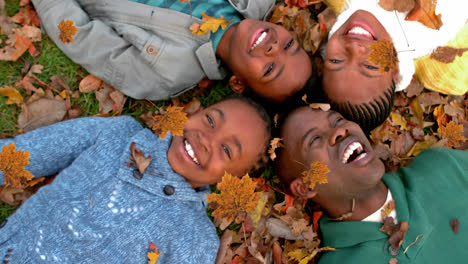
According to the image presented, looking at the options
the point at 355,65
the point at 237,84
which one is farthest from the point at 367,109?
the point at 237,84

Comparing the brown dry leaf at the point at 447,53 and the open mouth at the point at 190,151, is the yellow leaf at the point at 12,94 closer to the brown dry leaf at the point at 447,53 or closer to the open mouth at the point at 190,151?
the open mouth at the point at 190,151

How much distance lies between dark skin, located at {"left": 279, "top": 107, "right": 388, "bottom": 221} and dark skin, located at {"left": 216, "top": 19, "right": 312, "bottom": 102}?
0.86 feet

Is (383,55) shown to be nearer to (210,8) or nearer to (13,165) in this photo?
(210,8)

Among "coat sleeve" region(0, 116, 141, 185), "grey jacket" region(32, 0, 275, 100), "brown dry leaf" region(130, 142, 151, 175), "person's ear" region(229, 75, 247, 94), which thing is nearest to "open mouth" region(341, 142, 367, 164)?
"person's ear" region(229, 75, 247, 94)

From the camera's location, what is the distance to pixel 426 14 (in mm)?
2881

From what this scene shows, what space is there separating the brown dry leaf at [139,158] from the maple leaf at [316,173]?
1216 millimetres

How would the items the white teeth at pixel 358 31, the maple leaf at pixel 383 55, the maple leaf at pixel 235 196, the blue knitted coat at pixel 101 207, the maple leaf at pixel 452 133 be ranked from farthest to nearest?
the maple leaf at pixel 452 133, the white teeth at pixel 358 31, the maple leaf at pixel 383 55, the blue knitted coat at pixel 101 207, the maple leaf at pixel 235 196

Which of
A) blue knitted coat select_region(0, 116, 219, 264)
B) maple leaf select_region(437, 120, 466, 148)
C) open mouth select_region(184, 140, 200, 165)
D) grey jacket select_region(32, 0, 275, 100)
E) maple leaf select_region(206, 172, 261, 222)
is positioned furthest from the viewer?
maple leaf select_region(437, 120, 466, 148)

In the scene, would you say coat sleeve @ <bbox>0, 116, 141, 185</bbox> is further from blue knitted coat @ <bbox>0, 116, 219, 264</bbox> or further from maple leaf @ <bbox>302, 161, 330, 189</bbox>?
maple leaf @ <bbox>302, 161, 330, 189</bbox>

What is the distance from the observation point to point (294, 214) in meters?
3.21

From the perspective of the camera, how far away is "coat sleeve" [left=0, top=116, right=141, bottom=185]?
2643 millimetres

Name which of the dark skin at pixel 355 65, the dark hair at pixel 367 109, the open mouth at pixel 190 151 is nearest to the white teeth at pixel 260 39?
the dark skin at pixel 355 65

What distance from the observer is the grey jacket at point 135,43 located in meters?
2.96

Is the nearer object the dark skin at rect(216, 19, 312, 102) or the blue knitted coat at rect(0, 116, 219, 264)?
the blue knitted coat at rect(0, 116, 219, 264)
